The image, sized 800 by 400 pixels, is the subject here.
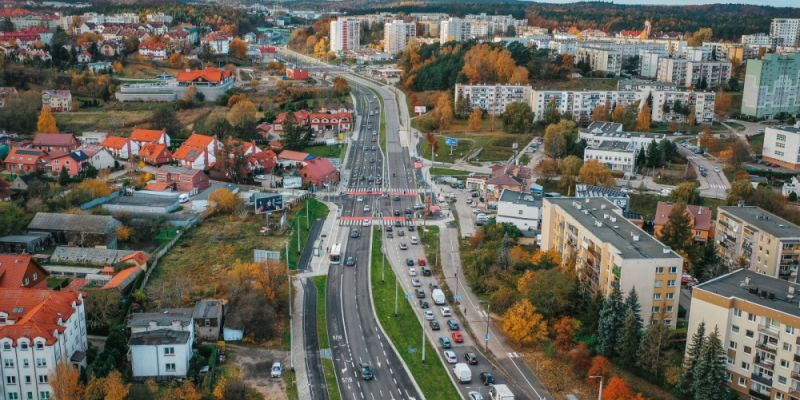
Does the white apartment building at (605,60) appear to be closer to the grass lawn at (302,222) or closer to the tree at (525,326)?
the grass lawn at (302,222)

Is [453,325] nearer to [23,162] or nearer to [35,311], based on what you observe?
[35,311]

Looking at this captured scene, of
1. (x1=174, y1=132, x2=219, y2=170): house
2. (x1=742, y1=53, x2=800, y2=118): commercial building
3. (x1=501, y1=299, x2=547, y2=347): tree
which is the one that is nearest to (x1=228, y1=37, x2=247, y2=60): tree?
(x1=174, y1=132, x2=219, y2=170): house

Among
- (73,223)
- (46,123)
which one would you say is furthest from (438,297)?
(46,123)

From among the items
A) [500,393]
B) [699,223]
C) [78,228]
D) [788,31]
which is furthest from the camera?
[788,31]

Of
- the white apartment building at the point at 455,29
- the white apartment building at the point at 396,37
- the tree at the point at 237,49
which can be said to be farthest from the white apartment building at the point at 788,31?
the tree at the point at 237,49

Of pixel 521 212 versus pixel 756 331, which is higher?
pixel 756 331

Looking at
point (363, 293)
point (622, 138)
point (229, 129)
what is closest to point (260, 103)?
point (229, 129)

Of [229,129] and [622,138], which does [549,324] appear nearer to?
[622,138]
